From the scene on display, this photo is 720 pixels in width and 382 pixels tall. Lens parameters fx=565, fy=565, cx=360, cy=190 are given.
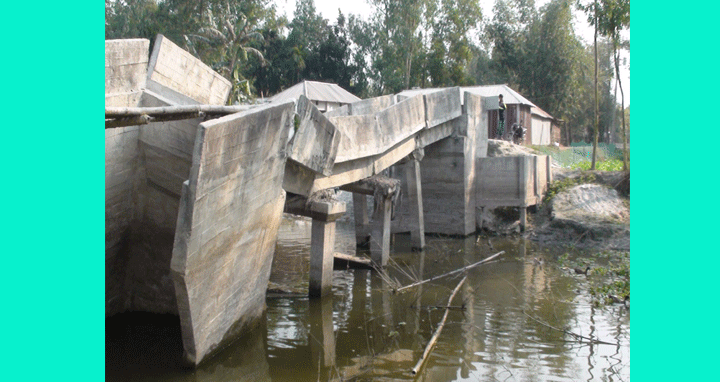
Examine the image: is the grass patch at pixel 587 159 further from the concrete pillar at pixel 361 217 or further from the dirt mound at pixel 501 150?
the concrete pillar at pixel 361 217

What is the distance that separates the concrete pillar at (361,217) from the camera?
12.8 m

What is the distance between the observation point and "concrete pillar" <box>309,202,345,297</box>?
8275 millimetres

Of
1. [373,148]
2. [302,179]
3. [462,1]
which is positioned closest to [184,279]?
[302,179]

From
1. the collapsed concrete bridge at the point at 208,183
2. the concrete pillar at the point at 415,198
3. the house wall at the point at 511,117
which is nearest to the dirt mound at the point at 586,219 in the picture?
the concrete pillar at the point at 415,198

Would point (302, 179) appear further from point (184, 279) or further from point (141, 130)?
point (184, 279)

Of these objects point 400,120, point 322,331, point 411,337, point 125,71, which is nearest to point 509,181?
point 400,120

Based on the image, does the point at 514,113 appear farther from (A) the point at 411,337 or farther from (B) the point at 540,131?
(A) the point at 411,337

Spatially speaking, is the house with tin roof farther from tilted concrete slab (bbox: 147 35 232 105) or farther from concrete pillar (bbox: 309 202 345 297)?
concrete pillar (bbox: 309 202 345 297)

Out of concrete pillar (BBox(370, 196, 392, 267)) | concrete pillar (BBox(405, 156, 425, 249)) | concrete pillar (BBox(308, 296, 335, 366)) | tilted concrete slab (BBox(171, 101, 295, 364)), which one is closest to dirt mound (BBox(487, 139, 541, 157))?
concrete pillar (BBox(405, 156, 425, 249))

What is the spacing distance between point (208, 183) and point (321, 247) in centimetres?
347

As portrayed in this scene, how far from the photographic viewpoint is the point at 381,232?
10688 millimetres

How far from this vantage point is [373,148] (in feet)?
31.5

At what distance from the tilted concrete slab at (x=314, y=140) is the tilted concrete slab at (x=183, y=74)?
1888 millimetres

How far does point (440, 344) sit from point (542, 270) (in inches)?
192
